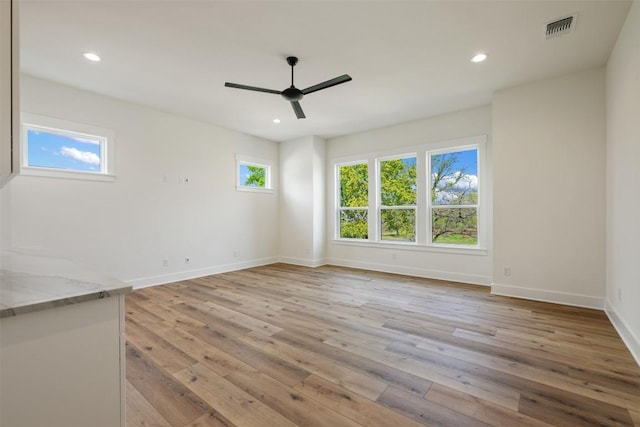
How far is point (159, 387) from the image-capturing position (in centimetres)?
191

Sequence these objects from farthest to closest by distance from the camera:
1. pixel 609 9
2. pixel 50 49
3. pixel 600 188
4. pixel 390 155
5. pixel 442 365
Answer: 1. pixel 390 155
2. pixel 600 188
3. pixel 50 49
4. pixel 609 9
5. pixel 442 365

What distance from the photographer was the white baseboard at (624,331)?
2.27 metres

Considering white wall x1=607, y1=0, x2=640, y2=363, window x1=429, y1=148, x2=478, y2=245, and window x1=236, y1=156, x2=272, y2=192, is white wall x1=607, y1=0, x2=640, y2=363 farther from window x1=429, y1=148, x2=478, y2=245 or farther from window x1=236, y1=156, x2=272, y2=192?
window x1=236, y1=156, x2=272, y2=192

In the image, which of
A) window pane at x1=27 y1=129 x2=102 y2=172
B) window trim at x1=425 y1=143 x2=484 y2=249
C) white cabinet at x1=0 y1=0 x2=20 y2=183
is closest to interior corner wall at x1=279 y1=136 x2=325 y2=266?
window trim at x1=425 y1=143 x2=484 y2=249

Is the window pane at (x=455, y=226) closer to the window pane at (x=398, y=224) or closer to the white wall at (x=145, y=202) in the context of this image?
the window pane at (x=398, y=224)

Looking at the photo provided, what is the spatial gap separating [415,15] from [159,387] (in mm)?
3512

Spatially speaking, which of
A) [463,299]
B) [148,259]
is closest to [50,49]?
[148,259]

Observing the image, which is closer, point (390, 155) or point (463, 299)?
point (463, 299)

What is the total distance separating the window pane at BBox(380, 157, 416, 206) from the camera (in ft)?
17.9

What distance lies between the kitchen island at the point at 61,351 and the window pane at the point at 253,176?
5166 millimetres

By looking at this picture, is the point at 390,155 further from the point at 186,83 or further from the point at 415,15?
the point at 186,83

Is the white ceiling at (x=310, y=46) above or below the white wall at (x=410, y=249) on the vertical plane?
above

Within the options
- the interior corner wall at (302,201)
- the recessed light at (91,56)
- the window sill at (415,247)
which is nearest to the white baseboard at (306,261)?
the interior corner wall at (302,201)

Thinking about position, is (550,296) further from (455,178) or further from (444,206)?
(455,178)
